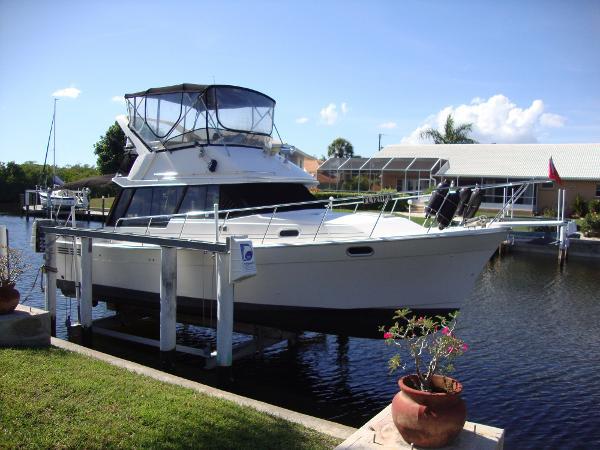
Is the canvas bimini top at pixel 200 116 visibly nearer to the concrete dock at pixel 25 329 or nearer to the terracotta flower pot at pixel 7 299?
the terracotta flower pot at pixel 7 299

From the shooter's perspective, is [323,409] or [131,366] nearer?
[131,366]

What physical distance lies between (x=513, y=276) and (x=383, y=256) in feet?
45.7

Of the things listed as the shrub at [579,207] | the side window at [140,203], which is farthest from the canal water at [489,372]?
the shrub at [579,207]

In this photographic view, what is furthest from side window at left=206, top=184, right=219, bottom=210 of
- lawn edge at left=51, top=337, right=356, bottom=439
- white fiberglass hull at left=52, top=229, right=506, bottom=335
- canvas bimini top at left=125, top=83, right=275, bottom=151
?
lawn edge at left=51, top=337, right=356, bottom=439

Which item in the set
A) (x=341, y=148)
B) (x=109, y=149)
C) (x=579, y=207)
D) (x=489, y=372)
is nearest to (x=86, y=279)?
(x=489, y=372)

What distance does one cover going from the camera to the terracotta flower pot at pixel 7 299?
8.05 m

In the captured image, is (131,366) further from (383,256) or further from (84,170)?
(84,170)

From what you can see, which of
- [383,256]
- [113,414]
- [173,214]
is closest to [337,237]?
[383,256]

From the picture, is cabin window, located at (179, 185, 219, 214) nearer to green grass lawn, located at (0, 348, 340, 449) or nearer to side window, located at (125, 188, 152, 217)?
side window, located at (125, 188, 152, 217)

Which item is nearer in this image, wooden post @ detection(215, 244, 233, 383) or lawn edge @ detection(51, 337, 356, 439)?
lawn edge @ detection(51, 337, 356, 439)

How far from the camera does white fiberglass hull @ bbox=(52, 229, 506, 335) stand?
8836mm

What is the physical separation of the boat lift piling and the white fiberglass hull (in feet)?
2.38

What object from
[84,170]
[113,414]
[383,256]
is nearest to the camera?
[113,414]

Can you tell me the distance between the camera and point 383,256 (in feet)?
29.0
